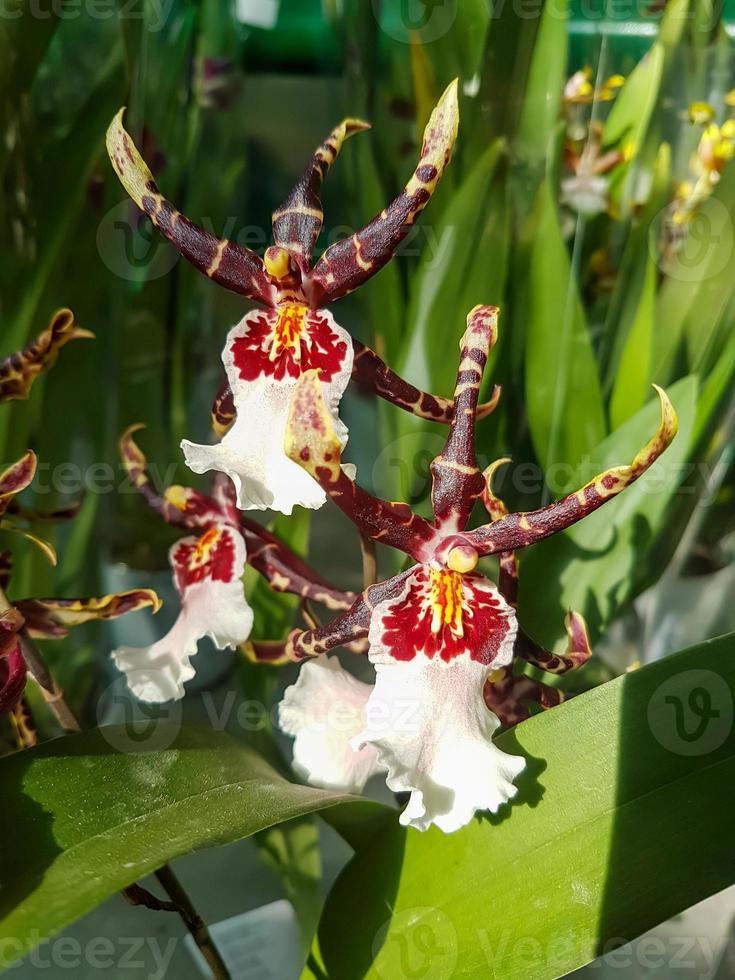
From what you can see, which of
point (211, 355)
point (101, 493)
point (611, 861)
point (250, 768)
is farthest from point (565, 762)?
point (211, 355)

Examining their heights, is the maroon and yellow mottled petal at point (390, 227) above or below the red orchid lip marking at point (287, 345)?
above

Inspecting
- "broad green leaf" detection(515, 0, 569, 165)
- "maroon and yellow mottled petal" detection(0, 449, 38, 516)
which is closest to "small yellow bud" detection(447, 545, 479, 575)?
"maroon and yellow mottled petal" detection(0, 449, 38, 516)

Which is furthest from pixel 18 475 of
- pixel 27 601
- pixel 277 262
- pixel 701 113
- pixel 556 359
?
pixel 701 113

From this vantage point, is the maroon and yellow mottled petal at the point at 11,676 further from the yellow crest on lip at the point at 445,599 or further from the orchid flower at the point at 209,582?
the yellow crest on lip at the point at 445,599

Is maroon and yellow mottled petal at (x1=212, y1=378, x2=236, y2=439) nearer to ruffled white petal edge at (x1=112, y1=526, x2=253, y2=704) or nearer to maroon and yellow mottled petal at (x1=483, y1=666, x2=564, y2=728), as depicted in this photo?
ruffled white petal edge at (x1=112, y1=526, x2=253, y2=704)

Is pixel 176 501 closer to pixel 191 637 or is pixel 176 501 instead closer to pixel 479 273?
pixel 191 637

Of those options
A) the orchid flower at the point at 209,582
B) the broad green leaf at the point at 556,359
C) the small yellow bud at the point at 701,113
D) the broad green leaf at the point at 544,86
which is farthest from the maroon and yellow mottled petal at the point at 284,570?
the small yellow bud at the point at 701,113
